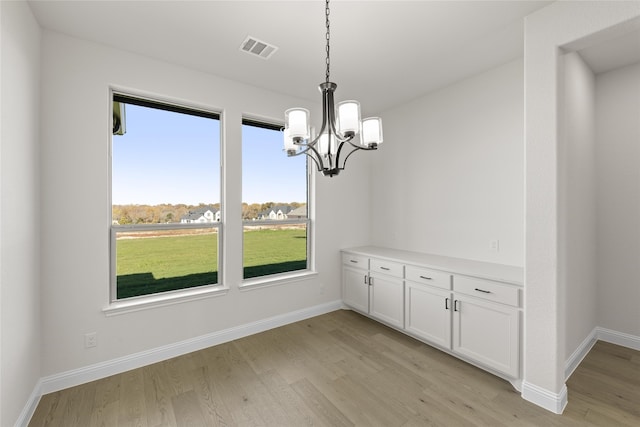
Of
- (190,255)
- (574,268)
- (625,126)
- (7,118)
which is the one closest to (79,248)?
(7,118)

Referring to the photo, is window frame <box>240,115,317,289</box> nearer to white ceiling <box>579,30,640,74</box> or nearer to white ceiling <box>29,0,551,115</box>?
white ceiling <box>29,0,551,115</box>

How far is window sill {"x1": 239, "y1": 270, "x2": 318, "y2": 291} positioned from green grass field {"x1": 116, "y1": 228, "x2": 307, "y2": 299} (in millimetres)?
126

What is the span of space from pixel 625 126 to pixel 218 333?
15.4ft

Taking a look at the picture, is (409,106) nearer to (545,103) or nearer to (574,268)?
(545,103)

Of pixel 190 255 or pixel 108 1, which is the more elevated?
pixel 108 1

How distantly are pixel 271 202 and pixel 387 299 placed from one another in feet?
6.03

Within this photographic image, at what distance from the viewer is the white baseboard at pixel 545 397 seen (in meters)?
1.94

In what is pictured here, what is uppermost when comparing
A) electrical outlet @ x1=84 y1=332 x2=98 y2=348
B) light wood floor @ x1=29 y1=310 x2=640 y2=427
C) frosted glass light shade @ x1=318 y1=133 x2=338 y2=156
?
frosted glass light shade @ x1=318 y1=133 x2=338 y2=156

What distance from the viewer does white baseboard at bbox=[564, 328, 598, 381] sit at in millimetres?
2364

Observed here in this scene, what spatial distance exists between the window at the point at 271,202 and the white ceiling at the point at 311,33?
0.76 metres

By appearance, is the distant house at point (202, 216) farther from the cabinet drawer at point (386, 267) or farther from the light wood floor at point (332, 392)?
the cabinet drawer at point (386, 267)

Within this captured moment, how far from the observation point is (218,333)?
3.00 metres

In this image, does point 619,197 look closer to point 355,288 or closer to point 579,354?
point 579,354

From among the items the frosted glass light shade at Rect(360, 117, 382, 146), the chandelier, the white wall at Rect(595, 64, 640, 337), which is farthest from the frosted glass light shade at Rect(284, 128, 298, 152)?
the white wall at Rect(595, 64, 640, 337)
